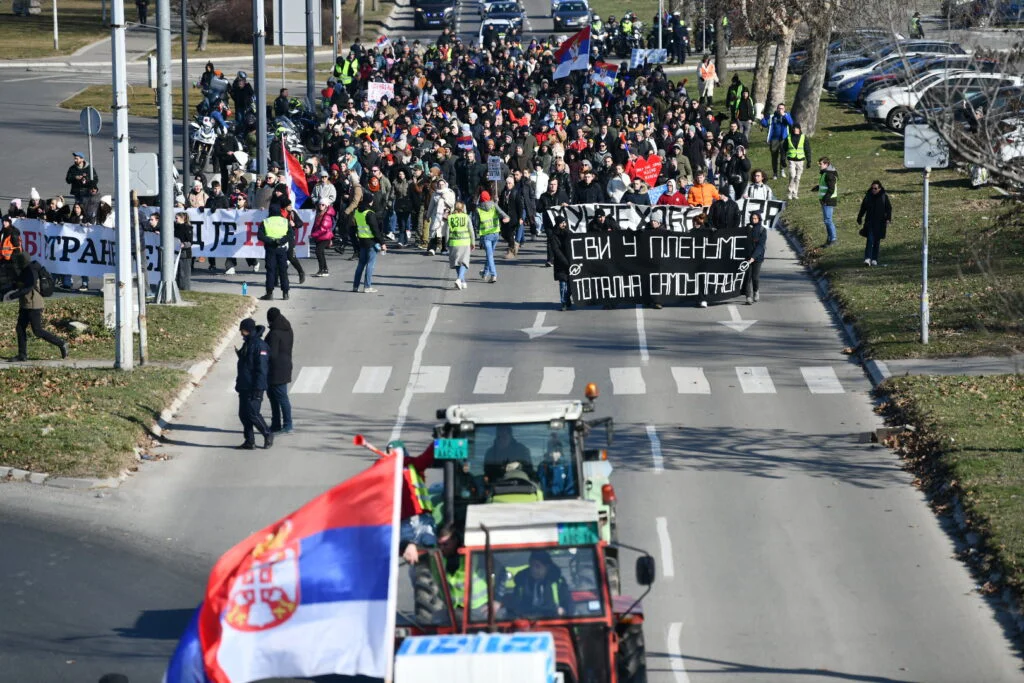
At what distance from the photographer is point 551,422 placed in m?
13.3

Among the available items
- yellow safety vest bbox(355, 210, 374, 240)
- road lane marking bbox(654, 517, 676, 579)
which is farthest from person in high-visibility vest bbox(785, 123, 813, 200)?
road lane marking bbox(654, 517, 676, 579)

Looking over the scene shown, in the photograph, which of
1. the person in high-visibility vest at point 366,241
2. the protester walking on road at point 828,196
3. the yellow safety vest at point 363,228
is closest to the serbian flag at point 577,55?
the protester walking on road at point 828,196

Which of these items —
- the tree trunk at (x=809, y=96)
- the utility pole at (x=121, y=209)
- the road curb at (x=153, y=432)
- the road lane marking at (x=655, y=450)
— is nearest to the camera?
the road curb at (x=153, y=432)

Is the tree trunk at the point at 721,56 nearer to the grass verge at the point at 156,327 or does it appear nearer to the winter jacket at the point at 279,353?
the grass verge at the point at 156,327

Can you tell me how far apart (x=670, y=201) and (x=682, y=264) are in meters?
4.33

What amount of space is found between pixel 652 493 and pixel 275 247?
1220 centimetres

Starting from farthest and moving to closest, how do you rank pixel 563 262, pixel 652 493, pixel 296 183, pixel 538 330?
pixel 296 183 < pixel 563 262 < pixel 538 330 < pixel 652 493

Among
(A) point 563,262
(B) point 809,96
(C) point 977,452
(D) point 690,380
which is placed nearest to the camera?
(C) point 977,452

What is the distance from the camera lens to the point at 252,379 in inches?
818

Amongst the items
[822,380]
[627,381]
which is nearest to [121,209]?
[627,381]

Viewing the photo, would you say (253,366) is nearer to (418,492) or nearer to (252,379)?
(252,379)

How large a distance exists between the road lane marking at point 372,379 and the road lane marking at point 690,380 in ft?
14.0

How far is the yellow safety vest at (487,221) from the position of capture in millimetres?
31391

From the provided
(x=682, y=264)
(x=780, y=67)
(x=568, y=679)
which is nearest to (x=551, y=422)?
(x=568, y=679)
